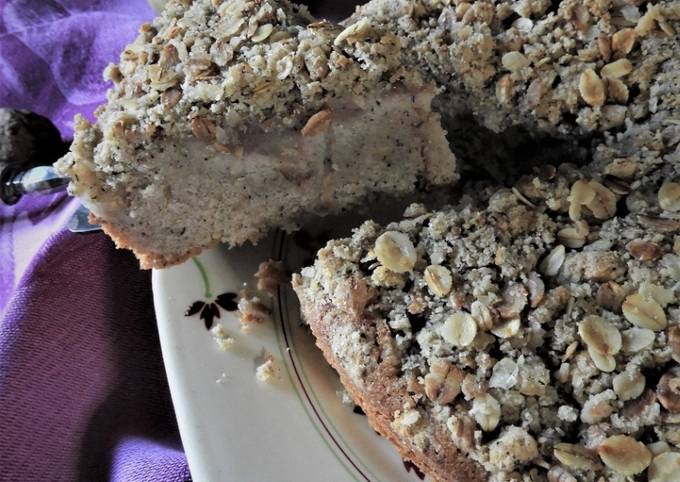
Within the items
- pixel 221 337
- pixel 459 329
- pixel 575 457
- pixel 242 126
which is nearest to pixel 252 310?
pixel 221 337

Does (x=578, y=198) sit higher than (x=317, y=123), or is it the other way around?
(x=317, y=123)

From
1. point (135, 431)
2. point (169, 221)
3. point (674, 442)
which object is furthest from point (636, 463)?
point (135, 431)

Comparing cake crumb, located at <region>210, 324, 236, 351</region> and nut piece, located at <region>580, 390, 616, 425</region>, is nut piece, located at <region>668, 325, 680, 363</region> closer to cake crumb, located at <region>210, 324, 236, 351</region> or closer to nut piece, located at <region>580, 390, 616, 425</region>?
nut piece, located at <region>580, 390, 616, 425</region>

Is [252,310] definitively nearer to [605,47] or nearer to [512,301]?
[512,301]

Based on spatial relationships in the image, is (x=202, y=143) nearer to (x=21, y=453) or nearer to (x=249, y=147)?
(x=249, y=147)

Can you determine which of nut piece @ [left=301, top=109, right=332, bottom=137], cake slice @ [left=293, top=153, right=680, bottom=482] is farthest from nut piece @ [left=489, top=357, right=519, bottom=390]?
nut piece @ [left=301, top=109, right=332, bottom=137]

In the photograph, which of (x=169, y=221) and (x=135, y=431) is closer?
(x=169, y=221)

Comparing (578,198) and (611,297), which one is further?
(578,198)
